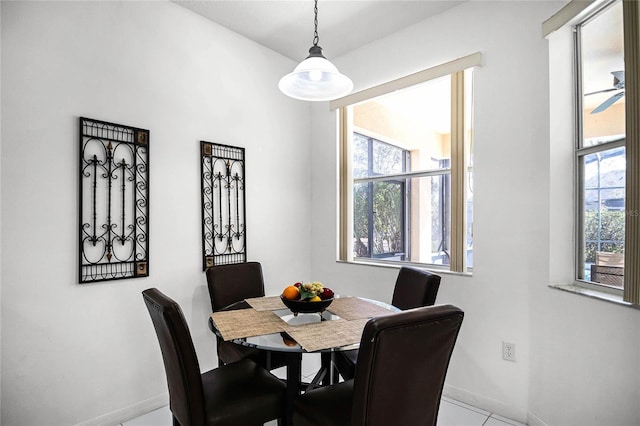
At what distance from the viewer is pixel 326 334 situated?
1.57 metres

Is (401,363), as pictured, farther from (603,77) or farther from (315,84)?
(603,77)

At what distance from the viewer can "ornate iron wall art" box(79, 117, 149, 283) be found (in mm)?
2080

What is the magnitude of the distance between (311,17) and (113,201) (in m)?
1.94

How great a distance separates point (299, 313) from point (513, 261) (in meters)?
1.42

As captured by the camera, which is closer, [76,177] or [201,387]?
[201,387]

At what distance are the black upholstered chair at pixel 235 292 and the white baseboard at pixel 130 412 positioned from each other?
0.50 m

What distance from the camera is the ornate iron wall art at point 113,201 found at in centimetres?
208

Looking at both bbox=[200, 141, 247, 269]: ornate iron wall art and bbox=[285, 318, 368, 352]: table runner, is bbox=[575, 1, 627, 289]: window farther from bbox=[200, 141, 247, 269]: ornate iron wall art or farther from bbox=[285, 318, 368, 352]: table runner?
bbox=[200, 141, 247, 269]: ornate iron wall art

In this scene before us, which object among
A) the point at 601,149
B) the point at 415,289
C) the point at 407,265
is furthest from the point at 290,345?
the point at 601,149

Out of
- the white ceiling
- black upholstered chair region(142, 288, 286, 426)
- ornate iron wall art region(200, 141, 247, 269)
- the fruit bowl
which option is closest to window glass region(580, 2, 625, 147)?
the white ceiling

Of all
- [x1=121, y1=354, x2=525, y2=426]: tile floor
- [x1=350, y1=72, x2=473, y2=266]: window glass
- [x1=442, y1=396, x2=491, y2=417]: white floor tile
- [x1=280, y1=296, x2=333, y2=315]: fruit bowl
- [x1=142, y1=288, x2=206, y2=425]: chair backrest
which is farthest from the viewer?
[x1=350, y1=72, x2=473, y2=266]: window glass

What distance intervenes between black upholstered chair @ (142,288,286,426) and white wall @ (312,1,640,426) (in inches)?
59.7

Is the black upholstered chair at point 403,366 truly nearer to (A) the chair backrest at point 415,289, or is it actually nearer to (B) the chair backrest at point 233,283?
(A) the chair backrest at point 415,289

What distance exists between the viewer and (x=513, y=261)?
7.44 ft
